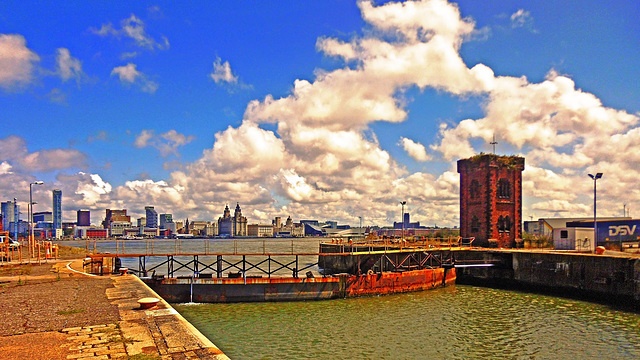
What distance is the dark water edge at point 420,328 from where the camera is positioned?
19656mm

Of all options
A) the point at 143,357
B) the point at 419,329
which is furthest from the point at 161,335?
the point at 419,329

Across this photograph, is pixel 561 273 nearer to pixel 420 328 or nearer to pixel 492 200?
pixel 492 200

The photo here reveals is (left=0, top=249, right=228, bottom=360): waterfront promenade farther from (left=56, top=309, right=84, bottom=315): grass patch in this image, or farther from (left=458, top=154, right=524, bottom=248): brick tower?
(left=458, top=154, right=524, bottom=248): brick tower

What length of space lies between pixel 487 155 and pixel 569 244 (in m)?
15.1

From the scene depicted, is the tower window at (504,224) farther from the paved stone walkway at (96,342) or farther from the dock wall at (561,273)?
the paved stone walkway at (96,342)

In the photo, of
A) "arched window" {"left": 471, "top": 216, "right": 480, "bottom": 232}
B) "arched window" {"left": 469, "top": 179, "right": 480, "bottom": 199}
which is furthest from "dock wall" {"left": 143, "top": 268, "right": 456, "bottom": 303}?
"arched window" {"left": 469, "top": 179, "right": 480, "bottom": 199}

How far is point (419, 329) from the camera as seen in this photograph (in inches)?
946

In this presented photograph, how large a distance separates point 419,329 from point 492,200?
36.5m

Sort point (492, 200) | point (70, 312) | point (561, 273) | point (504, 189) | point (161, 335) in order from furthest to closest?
point (504, 189), point (492, 200), point (561, 273), point (70, 312), point (161, 335)

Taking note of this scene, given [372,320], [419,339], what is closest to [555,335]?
[419,339]

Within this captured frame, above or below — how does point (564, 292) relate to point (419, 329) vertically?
below

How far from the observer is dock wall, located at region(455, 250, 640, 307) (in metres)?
32.9

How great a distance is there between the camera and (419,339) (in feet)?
71.6

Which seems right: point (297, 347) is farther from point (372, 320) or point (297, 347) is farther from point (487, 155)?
point (487, 155)
